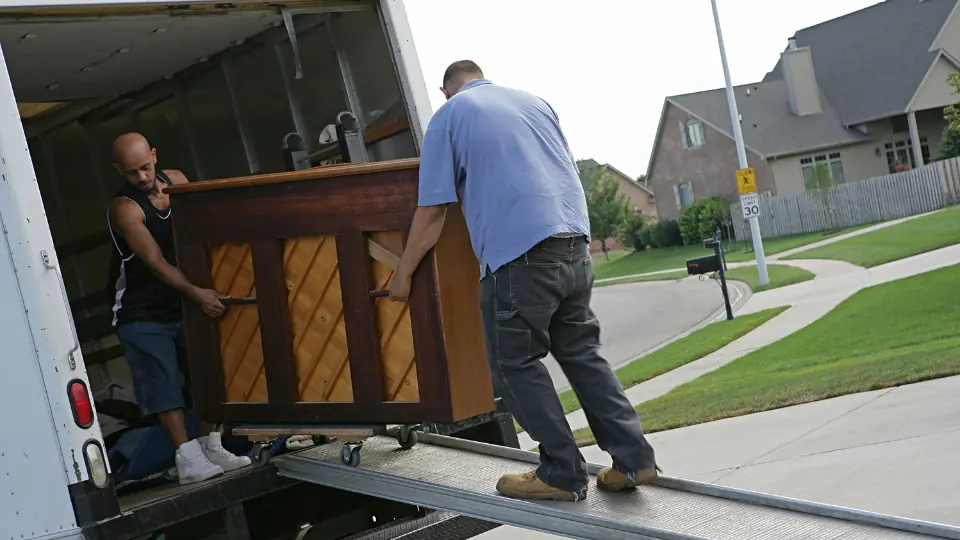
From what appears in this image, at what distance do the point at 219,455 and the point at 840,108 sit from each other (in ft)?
166

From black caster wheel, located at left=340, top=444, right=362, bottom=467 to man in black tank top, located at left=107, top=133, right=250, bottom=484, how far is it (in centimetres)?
59

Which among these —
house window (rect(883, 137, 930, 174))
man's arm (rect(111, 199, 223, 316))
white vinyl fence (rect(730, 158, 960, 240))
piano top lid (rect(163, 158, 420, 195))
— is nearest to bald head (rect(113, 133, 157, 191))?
man's arm (rect(111, 199, 223, 316))

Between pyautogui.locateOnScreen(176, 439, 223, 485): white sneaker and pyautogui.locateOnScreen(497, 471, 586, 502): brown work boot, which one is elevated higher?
pyautogui.locateOnScreen(176, 439, 223, 485): white sneaker

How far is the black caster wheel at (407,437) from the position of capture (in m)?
5.21

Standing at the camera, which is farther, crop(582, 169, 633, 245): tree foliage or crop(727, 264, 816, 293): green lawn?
crop(582, 169, 633, 245): tree foliage

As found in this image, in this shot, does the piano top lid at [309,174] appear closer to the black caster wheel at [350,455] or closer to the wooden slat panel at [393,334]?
the wooden slat panel at [393,334]

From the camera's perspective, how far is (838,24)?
178ft

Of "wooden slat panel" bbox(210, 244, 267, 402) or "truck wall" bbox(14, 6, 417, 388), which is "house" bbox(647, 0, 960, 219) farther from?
"wooden slat panel" bbox(210, 244, 267, 402)

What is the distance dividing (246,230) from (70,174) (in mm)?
4344

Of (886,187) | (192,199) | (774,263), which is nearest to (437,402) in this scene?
(192,199)

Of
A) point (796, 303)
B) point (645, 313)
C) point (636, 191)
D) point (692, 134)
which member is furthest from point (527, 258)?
point (636, 191)

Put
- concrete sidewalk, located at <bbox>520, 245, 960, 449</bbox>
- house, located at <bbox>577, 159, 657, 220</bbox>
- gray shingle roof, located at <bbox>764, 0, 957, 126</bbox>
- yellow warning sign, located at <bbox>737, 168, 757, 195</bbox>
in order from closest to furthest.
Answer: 1. concrete sidewalk, located at <bbox>520, 245, 960, 449</bbox>
2. yellow warning sign, located at <bbox>737, 168, 757, 195</bbox>
3. gray shingle roof, located at <bbox>764, 0, 957, 126</bbox>
4. house, located at <bbox>577, 159, 657, 220</bbox>

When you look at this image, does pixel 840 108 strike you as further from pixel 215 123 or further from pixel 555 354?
pixel 555 354

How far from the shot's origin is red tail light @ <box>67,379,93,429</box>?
4270 millimetres
